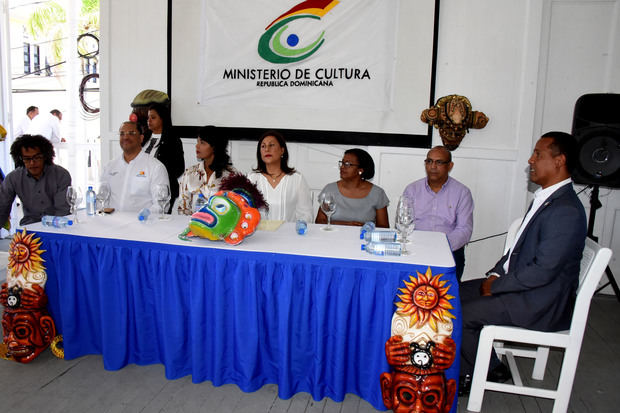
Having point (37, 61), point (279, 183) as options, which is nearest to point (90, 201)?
point (279, 183)

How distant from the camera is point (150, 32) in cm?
460

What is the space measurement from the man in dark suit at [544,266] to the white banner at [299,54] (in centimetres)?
204

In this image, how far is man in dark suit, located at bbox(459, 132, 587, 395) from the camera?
1952mm

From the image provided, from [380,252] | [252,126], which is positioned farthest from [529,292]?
[252,126]

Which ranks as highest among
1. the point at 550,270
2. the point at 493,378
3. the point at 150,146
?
the point at 150,146

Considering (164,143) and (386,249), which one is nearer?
(386,249)

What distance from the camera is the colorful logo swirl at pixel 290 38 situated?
404cm

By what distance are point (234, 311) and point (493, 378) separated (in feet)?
4.74

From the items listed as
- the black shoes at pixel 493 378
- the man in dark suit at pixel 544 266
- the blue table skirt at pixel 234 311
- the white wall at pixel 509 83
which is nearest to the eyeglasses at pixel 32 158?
the blue table skirt at pixel 234 311

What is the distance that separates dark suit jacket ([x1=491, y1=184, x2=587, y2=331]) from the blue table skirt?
383 mm

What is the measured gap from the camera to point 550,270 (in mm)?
1952

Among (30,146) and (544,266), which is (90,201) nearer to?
(30,146)

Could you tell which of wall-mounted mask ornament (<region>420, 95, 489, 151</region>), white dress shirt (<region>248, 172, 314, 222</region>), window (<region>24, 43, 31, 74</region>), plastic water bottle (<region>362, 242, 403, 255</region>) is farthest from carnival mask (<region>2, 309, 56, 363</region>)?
window (<region>24, 43, 31, 74</region>)

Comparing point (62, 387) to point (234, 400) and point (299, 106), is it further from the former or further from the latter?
point (299, 106)
